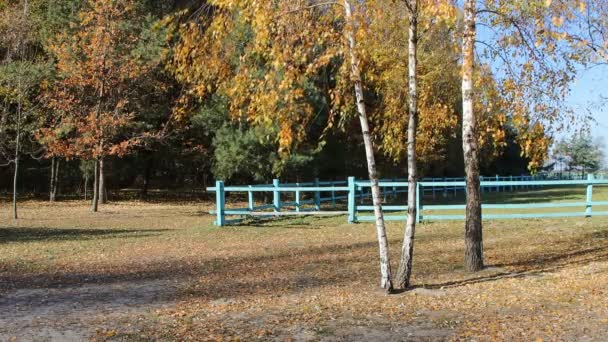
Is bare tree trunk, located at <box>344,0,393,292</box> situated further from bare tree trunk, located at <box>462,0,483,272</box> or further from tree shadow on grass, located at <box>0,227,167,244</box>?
tree shadow on grass, located at <box>0,227,167,244</box>

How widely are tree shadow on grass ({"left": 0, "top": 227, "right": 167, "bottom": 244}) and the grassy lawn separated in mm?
100

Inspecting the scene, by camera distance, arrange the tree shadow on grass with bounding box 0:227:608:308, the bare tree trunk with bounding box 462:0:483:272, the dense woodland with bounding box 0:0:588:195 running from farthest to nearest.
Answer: the bare tree trunk with bounding box 462:0:483:272
the tree shadow on grass with bounding box 0:227:608:308
the dense woodland with bounding box 0:0:588:195

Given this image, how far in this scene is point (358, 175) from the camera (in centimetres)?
3466

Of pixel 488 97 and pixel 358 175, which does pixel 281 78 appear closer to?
pixel 488 97

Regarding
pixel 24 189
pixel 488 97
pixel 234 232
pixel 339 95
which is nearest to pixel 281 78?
pixel 339 95

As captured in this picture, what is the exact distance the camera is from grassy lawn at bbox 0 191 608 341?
5.90 meters

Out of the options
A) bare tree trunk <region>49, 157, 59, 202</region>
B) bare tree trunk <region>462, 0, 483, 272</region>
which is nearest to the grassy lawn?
bare tree trunk <region>462, 0, 483, 272</region>

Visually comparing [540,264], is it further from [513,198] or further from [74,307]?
[513,198]

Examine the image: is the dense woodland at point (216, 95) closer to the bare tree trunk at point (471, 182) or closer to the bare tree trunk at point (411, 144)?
the bare tree trunk at point (471, 182)

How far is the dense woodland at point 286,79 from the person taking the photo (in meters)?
7.19

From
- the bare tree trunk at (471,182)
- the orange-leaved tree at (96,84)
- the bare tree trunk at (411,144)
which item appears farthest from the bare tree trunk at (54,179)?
the bare tree trunk at (411,144)

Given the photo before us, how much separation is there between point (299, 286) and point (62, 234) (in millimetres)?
9538

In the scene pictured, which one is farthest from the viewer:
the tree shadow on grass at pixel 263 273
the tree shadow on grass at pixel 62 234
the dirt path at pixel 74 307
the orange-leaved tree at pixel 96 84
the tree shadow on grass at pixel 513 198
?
the tree shadow on grass at pixel 513 198

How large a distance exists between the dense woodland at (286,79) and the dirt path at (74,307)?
249 centimetres
